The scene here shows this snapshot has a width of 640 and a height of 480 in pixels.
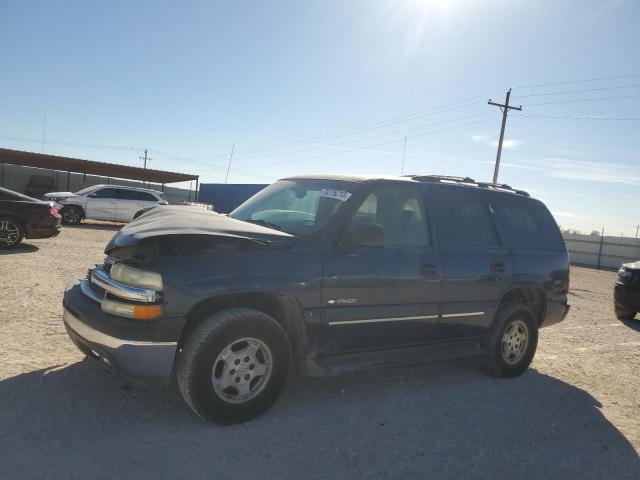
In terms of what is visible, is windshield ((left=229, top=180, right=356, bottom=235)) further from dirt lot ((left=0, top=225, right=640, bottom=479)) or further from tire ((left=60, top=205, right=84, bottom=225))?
tire ((left=60, top=205, right=84, bottom=225))

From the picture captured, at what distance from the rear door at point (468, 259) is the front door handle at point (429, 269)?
4.2 inches

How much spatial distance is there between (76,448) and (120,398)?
0.77m

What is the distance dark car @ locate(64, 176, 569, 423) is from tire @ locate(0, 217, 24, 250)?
8.00 m

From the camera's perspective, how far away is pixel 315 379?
4715 millimetres

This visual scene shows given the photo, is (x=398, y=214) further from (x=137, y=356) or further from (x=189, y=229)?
(x=137, y=356)

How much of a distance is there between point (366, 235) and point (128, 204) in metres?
18.2

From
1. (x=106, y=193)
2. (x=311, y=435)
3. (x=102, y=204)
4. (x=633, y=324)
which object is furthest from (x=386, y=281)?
(x=106, y=193)

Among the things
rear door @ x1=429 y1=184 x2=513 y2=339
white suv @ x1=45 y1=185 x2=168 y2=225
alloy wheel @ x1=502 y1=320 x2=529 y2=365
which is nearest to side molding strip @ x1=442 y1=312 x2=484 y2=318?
rear door @ x1=429 y1=184 x2=513 y2=339

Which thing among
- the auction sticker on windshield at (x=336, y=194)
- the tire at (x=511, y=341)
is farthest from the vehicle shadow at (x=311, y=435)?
the auction sticker on windshield at (x=336, y=194)

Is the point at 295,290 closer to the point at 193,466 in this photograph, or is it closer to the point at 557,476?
the point at 193,466

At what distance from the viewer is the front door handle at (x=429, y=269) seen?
4.40 metres

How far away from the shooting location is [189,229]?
348cm

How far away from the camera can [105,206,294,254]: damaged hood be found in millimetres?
3434

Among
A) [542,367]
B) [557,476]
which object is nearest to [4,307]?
[557,476]
